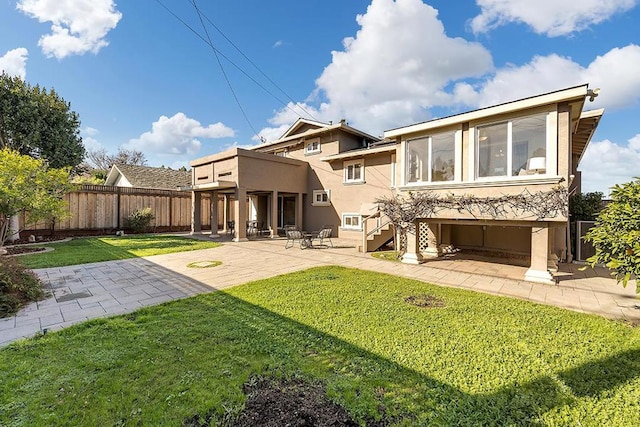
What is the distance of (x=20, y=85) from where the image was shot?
13328mm

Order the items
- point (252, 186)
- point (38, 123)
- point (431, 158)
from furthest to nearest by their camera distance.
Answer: point (252, 186), point (38, 123), point (431, 158)

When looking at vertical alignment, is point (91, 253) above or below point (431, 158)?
below

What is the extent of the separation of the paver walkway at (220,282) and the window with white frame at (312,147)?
865 centimetres

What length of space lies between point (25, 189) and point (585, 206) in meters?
19.6

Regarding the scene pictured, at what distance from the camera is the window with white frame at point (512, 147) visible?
713 cm

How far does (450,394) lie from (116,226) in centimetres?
1944

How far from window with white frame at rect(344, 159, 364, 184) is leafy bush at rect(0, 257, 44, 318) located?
12594 millimetres

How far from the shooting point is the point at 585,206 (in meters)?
9.91

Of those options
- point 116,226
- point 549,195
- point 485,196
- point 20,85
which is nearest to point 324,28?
point 485,196

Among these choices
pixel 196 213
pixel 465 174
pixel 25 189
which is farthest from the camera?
pixel 196 213

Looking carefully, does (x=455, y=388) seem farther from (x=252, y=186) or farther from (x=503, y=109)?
(x=252, y=186)

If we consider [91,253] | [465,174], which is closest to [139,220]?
[91,253]

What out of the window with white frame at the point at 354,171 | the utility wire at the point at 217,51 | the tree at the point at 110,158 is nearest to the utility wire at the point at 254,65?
the utility wire at the point at 217,51

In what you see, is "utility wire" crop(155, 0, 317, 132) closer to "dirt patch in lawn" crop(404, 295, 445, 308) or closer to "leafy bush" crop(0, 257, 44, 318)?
"leafy bush" crop(0, 257, 44, 318)
